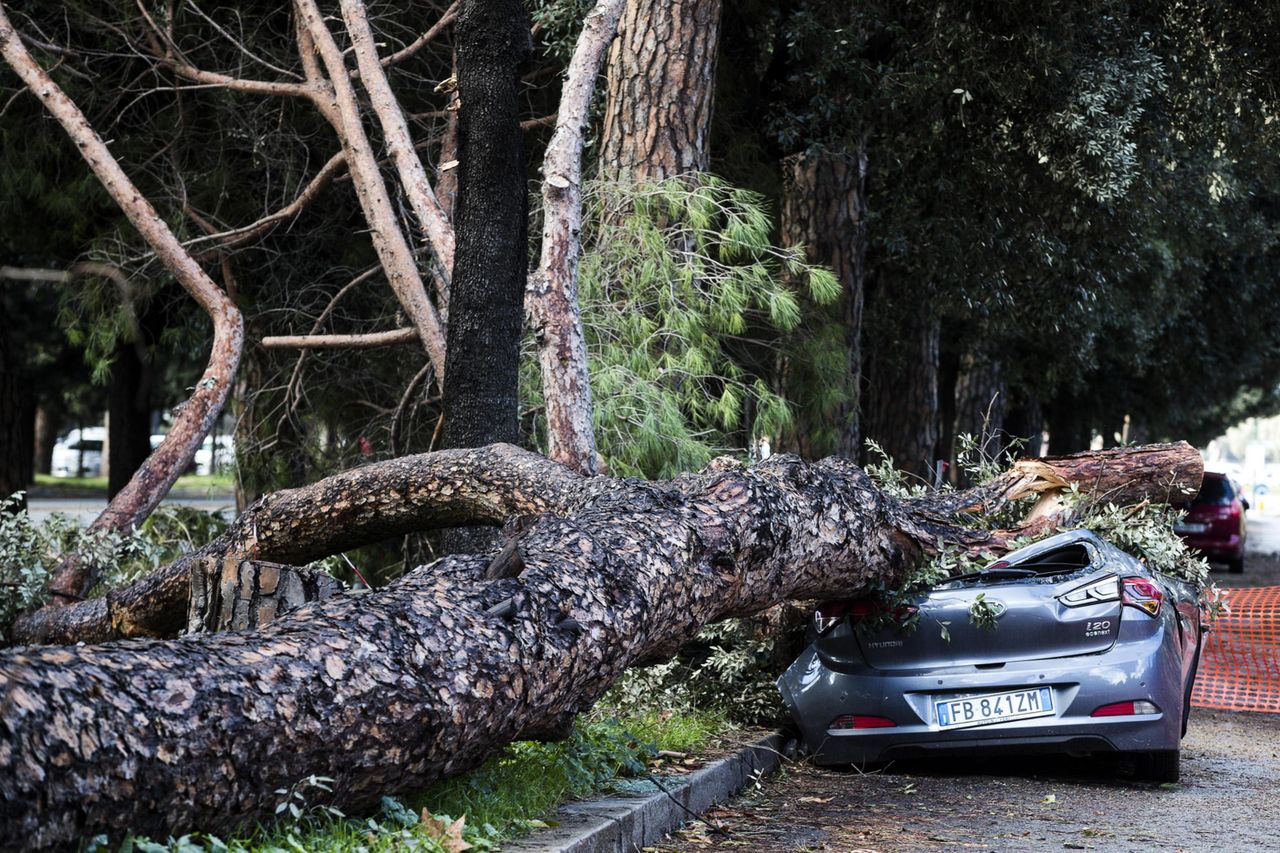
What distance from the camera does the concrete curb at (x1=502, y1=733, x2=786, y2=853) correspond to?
4.48 meters

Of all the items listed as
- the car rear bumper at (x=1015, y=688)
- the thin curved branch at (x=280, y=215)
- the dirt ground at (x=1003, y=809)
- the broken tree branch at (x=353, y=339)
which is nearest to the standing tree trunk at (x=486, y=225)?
the car rear bumper at (x=1015, y=688)

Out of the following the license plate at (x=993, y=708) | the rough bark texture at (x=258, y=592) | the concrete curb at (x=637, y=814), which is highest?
the rough bark texture at (x=258, y=592)

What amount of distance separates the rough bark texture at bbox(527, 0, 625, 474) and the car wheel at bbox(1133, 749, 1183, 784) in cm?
338

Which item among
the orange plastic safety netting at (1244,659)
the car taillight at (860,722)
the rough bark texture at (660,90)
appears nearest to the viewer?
the car taillight at (860,722)

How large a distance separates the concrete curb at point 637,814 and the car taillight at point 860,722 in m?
0.52

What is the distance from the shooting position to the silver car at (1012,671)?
664cm

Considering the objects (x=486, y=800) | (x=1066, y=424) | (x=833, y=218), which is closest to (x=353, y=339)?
(x=833, y=218)

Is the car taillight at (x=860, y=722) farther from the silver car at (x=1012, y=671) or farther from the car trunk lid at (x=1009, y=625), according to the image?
the car trunk lid at (x=1009, y=625)

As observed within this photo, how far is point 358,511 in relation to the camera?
727cm

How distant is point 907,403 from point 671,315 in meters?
8.46

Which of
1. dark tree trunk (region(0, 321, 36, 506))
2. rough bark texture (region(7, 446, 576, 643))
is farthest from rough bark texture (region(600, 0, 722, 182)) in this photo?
dark tree trunk (region(0, 321, 36, 506))

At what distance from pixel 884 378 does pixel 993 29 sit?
563cm

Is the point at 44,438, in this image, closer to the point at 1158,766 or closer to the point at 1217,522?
the point at 1217,522

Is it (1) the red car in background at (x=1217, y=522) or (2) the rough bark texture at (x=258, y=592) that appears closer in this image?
(2) the rough bark texture at (x=258, y=592)
